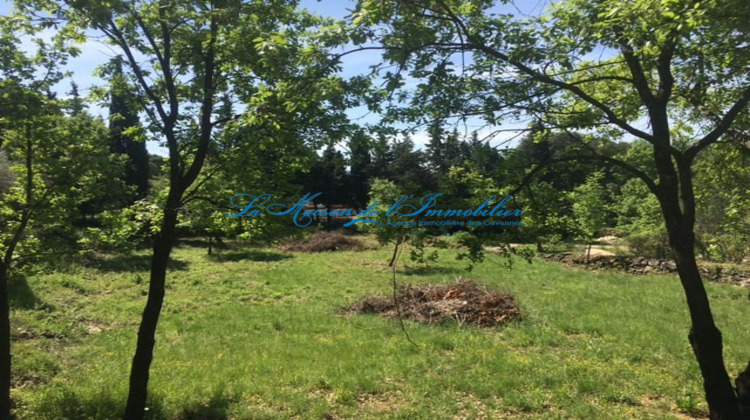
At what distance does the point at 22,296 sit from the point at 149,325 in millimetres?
8365

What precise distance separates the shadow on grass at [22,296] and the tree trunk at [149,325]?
7142 millimetres

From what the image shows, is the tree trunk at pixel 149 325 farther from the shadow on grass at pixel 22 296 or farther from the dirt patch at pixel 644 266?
the dirt patch at pixel 644 266

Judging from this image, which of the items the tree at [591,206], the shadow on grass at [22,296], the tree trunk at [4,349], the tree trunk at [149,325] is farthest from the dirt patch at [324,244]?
the tree trunk at [149,325]

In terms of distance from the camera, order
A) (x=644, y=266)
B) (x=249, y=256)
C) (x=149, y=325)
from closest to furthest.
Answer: (x=149, y=325) < (x=644, y=266) < (x=249, y=256)

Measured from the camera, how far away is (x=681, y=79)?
556cm

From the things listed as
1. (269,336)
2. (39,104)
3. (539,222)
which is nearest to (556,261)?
(269,336)

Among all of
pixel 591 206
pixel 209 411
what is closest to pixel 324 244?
pixel 591 206

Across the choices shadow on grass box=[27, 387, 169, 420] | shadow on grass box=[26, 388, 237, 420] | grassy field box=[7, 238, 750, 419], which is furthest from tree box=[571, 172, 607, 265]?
shadow on grass box=[27, 387, 169, 420]

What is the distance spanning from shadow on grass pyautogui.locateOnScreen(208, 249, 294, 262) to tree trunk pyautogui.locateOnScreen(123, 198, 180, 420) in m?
15.0

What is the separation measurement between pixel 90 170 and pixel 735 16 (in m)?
7.84

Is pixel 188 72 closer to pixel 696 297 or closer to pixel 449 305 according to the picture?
pixel 696 297

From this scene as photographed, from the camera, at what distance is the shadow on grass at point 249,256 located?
69.7 feet

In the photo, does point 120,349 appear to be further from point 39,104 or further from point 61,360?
point 39,104

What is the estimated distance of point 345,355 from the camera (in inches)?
323
